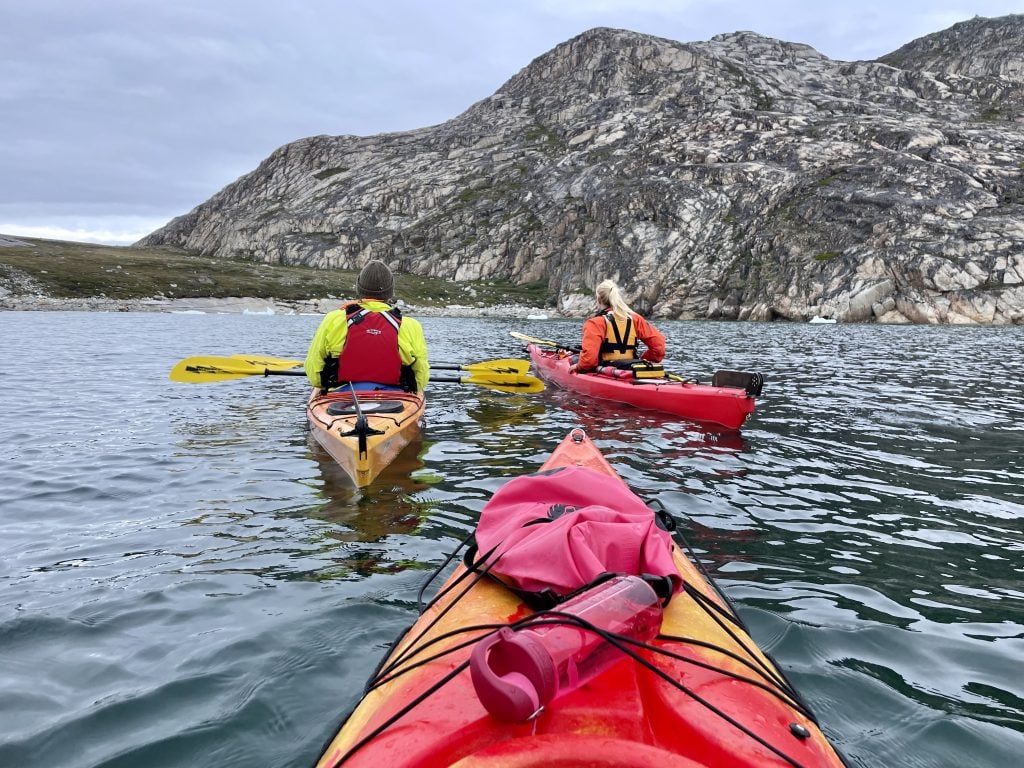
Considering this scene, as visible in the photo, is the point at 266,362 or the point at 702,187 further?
the point at 702,187

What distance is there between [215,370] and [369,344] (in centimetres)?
477

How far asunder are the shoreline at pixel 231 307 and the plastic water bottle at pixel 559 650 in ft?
220

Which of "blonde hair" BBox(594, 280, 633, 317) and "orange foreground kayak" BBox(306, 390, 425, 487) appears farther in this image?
"blonde hair" BBox(594, 280, 633, 317)

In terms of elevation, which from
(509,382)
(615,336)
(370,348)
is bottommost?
(509,382)

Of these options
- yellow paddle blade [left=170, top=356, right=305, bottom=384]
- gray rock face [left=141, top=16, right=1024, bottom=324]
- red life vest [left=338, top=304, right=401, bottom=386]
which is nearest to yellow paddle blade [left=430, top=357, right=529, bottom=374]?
yellow paddle blade [left=170, top=356, right=305, bottom=384]

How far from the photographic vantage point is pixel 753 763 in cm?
190

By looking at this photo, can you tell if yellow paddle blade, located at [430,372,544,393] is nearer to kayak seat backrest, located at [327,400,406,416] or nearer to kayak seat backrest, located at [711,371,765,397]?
kayak seat backrest, located at [711,371,765,397]

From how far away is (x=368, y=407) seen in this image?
27.8ft

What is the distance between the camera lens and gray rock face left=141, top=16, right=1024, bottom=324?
64688 mm

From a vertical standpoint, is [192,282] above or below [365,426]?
above

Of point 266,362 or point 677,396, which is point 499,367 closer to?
point 677,396

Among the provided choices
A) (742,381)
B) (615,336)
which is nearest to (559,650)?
(742,381)

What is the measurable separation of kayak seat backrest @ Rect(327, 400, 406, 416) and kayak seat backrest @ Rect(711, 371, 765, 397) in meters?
5.34

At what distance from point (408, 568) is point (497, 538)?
1665 mm
